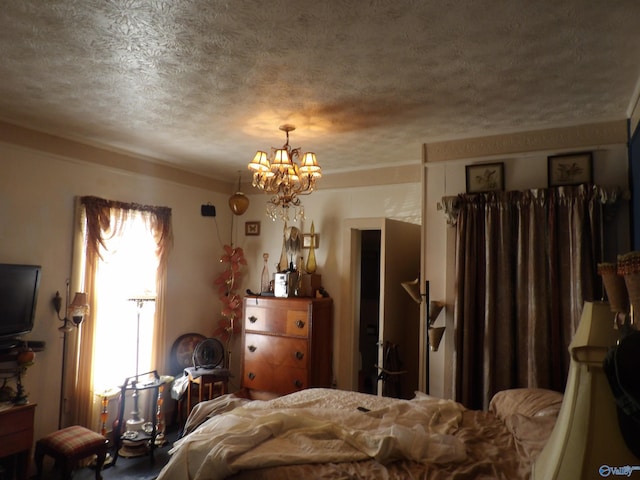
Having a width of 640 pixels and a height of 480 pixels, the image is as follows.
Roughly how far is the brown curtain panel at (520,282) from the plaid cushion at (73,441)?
8.69 feet

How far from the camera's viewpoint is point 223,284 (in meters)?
4.92

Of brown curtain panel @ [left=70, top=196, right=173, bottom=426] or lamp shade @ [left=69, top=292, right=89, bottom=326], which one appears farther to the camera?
brown curtain panel @ [left=70, top=196, right=173, bottom=426]

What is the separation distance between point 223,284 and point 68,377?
186cm

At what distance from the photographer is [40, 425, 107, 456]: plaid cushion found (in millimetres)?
2885

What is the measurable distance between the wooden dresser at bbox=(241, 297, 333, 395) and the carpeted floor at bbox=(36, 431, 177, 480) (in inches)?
42.2

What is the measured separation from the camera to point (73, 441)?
2941mm

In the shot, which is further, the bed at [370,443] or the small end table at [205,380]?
the small end table at [205,380]

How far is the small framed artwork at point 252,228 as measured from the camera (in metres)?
5.05

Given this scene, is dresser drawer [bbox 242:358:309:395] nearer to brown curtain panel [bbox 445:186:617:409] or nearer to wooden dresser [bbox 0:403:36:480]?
brown curtain panel [bbox 445:186:617:409]

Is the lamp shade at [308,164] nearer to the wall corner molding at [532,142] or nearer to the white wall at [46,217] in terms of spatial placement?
the wall corner molding at [532,142]

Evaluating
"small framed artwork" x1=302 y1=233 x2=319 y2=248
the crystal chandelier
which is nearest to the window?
"small framed artwork" x1=302 y1=233 x2=319 y2=248

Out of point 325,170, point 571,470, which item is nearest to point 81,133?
point 325,170

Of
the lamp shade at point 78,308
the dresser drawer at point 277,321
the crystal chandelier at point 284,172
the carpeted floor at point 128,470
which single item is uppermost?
the crystal chandelier at point 284,172

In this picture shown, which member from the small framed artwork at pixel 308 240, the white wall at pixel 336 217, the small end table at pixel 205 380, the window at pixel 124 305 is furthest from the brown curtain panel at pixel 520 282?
the window at pixel 124 305
